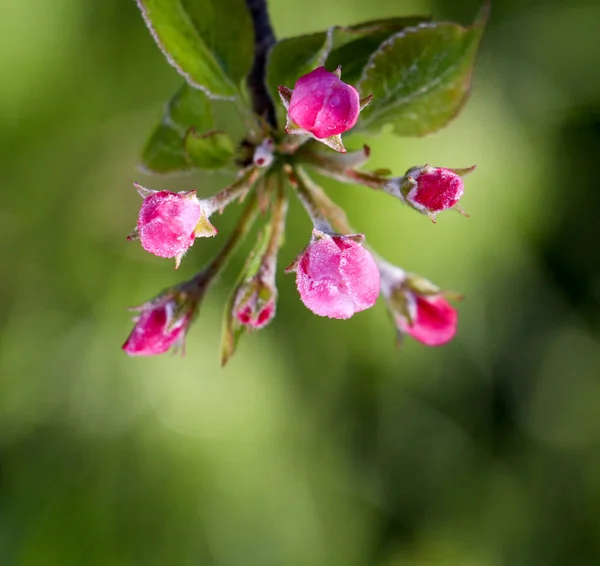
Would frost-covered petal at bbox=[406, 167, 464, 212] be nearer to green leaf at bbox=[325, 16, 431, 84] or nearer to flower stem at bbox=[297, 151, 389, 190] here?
flower stem at bbox=[297, 151, 389, 190]

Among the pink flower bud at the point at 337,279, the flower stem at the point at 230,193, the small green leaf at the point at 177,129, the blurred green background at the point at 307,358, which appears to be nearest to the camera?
the pink flower bud at the point at 337,279

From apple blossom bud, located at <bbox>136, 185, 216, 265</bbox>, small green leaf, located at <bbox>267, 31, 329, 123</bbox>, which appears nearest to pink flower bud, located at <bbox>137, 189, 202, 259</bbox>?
apple blossom bud, located at <bbox>136, 185, 216, 265</bbox>

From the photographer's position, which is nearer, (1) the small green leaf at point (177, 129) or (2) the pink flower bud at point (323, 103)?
(2) the pink flower bud at point (323, 103)

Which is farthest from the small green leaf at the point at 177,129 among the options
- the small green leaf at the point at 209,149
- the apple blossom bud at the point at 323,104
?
the apple blossom bud at the point at 323,104

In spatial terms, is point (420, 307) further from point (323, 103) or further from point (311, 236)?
point (323, 103)

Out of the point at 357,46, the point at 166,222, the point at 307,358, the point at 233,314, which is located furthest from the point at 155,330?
the point at 307,358

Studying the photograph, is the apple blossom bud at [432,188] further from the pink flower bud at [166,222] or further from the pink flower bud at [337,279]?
the pink flower bud at [166,222]
